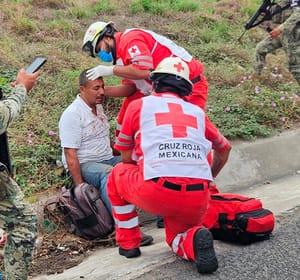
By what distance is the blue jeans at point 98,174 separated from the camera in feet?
16.0

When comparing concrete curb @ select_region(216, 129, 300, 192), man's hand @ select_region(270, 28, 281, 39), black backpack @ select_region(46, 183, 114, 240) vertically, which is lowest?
concrete curb @ select_region(216, 129, 300, 192)

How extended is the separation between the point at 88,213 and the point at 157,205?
3.82 ft

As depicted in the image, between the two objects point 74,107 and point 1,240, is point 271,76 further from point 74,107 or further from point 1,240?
point 1,240

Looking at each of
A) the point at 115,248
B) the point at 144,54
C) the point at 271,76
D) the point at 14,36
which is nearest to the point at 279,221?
the point at 115,248

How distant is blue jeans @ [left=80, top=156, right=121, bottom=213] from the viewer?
16.0 ft

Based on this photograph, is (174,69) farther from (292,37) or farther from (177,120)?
(292,37)

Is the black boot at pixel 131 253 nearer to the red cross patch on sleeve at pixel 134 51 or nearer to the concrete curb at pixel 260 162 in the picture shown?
the red cross patch on sleeve at pixel 134 51

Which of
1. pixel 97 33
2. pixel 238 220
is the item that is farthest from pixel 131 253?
pixel 97 33

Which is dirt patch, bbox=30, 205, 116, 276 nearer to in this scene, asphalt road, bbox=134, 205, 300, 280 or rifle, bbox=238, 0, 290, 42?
asphalt road, bbox=134, 205, 300, 280

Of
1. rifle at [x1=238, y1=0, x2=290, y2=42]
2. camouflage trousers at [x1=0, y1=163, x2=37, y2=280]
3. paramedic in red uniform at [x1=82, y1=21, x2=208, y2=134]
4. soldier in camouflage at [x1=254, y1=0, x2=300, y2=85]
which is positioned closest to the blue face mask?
paramedic in red uniform at [x1=82, y1=21, x2=208, y2=134]

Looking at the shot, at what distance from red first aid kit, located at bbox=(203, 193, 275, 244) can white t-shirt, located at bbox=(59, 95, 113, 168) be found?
47.7 inches

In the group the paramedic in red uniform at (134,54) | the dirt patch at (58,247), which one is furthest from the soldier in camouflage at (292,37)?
the dirt patch at (58,247)

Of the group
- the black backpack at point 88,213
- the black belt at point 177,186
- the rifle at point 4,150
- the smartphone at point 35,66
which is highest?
the smartphone at point 35,66

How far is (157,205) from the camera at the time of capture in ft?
12.5
